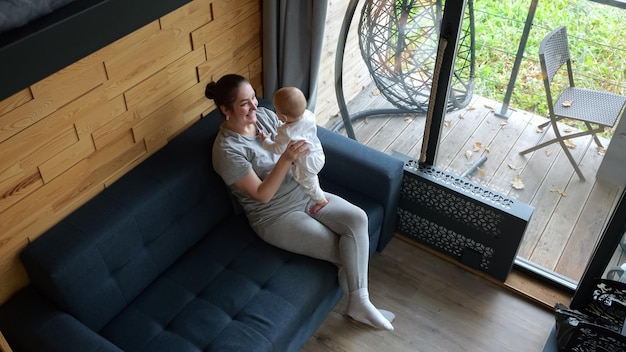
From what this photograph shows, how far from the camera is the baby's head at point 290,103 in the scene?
2113mm

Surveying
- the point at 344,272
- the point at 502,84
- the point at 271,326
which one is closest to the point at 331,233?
the point at 344,272

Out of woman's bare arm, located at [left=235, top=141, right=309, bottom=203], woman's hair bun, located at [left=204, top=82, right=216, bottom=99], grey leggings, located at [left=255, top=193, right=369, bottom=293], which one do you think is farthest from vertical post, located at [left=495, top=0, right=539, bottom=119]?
woman's hair bun, located at [left=204, top=82, right=216, bottom=99]

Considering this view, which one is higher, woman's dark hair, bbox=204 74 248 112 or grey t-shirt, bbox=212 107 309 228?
woman's dark hair, bbox=204 74 248 112

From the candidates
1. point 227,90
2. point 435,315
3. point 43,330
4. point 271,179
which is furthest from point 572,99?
Result: point 43,330

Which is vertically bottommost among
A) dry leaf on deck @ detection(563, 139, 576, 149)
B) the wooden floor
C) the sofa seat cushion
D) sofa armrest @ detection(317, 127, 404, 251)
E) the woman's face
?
the wooden floor

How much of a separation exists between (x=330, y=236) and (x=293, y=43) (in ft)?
2.92

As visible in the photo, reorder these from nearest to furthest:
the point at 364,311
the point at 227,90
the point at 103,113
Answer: the point at 103,113 < the point at 227,90 < the point at 364,311

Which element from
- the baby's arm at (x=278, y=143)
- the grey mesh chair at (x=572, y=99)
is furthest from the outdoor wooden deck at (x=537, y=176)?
the baby's arm at (x=278, y=143)

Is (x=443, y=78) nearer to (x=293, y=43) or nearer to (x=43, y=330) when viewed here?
(x=293, y=43)

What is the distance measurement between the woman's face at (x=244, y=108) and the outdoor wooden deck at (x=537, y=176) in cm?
95

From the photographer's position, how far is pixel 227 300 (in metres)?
2.18

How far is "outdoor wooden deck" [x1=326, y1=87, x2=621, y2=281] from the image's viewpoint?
269cm

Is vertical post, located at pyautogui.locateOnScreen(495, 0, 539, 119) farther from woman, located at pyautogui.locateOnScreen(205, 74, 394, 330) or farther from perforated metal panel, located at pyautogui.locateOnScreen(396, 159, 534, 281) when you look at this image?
woman, located at pyautogui.locateOnScreen(205, 74, 394, 330)

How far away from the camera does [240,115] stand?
225 centimetres
